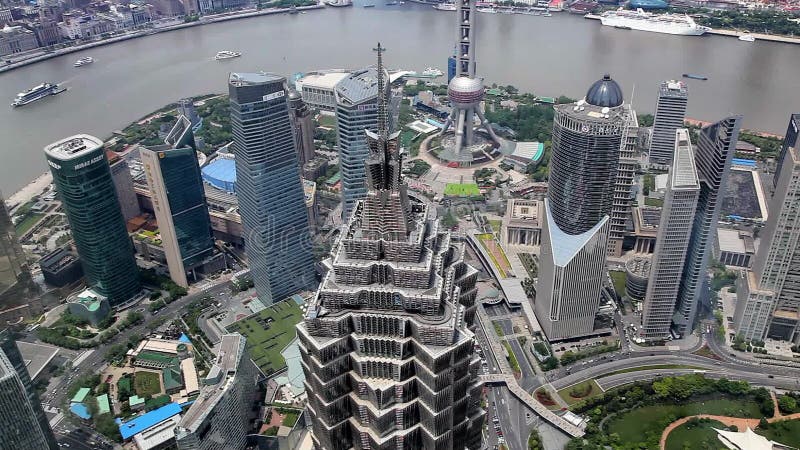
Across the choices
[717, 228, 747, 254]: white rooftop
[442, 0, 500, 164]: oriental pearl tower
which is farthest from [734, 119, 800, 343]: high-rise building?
[442, 0, 500, 164]: oriental pearl tower

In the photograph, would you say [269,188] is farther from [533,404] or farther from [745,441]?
[745,441]

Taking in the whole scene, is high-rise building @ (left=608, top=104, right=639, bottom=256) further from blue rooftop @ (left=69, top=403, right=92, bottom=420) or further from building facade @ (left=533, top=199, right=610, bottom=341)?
blue rooftop @ (left=69, top=403, right=92, bottom=420)

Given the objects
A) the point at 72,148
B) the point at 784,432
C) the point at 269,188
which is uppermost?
the point at 72,148

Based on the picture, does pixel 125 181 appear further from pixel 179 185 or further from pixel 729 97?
pixel 729 97

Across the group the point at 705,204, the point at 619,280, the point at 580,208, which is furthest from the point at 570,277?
the point at 619,280

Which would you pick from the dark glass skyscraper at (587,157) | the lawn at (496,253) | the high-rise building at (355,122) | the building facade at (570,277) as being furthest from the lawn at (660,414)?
the high-rise building at (355,122)
